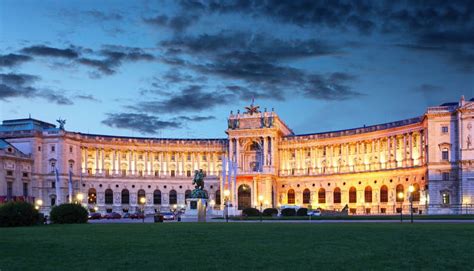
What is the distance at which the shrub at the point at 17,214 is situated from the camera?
191ft

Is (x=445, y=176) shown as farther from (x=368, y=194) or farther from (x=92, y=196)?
(x=92, y=196)

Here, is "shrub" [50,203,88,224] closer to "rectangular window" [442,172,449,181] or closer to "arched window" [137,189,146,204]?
"rectangular window" [442,172,449,181]

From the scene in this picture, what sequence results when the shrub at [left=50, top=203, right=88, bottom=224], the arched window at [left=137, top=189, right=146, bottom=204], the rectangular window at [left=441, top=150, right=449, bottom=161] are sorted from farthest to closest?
the arched window at [left=137, top=189, right=146, bottom=204]
the rectangular window at [left=441, top=150, right=449, bottom=161]
the shrub at [left=50, top=203, right=88, bottom=224]

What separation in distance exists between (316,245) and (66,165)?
365ft

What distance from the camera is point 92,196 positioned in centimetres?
13938

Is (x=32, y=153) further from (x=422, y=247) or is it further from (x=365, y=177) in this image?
(x=422, y=247)

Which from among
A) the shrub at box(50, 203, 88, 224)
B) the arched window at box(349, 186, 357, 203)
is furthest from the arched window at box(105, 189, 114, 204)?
the shrub at box(50, 203, 88, 224)

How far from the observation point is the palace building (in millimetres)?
107000

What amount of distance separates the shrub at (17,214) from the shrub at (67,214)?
3375 mm

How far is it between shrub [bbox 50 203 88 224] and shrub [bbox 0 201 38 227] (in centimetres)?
338

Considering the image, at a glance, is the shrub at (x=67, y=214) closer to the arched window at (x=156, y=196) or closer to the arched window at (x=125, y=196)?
the arched window at (x=125, y=196)

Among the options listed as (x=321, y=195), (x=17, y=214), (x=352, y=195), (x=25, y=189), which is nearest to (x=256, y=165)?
(x=321, y=195)

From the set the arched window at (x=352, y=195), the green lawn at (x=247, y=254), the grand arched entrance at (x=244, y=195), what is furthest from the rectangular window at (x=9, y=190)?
the green lawn at (x=247, y=254)

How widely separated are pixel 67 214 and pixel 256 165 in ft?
279
